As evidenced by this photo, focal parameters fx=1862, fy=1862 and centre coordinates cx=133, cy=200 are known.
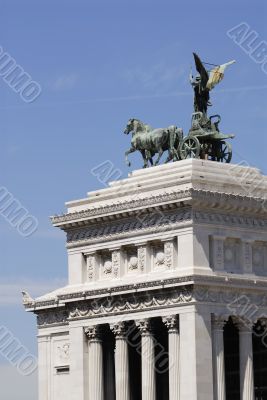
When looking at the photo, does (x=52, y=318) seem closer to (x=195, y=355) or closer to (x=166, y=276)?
(x=166, y=276)

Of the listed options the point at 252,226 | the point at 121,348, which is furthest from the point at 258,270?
the point at 121,348

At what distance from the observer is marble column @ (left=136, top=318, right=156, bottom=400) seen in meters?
94.2

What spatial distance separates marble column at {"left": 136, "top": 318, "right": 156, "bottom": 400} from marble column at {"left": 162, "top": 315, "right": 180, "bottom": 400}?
57.8 inches

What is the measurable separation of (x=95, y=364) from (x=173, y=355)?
6.12 meters

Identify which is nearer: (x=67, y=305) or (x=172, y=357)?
(x=172, y=357)

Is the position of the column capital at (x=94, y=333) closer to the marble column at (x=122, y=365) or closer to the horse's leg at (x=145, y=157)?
the marble column at (x=122, y=365)

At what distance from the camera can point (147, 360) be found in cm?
9450

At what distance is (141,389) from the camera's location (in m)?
97.8

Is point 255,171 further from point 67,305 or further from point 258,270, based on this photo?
point 67,305

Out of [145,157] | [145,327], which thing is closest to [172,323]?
[145,327]

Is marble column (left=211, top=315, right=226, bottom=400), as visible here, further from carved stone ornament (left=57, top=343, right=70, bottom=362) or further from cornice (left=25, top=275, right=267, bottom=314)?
carved stone ornament (left=57, top=343, right=70, bottom=362)

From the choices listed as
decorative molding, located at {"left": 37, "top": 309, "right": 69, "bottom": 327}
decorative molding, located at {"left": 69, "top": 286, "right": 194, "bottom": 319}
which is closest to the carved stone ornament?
decorative molding, located at {"left": 37, "top": 309, "right": 69, "bottom": 327}

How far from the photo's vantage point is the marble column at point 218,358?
92.9m

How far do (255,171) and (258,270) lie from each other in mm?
5564
